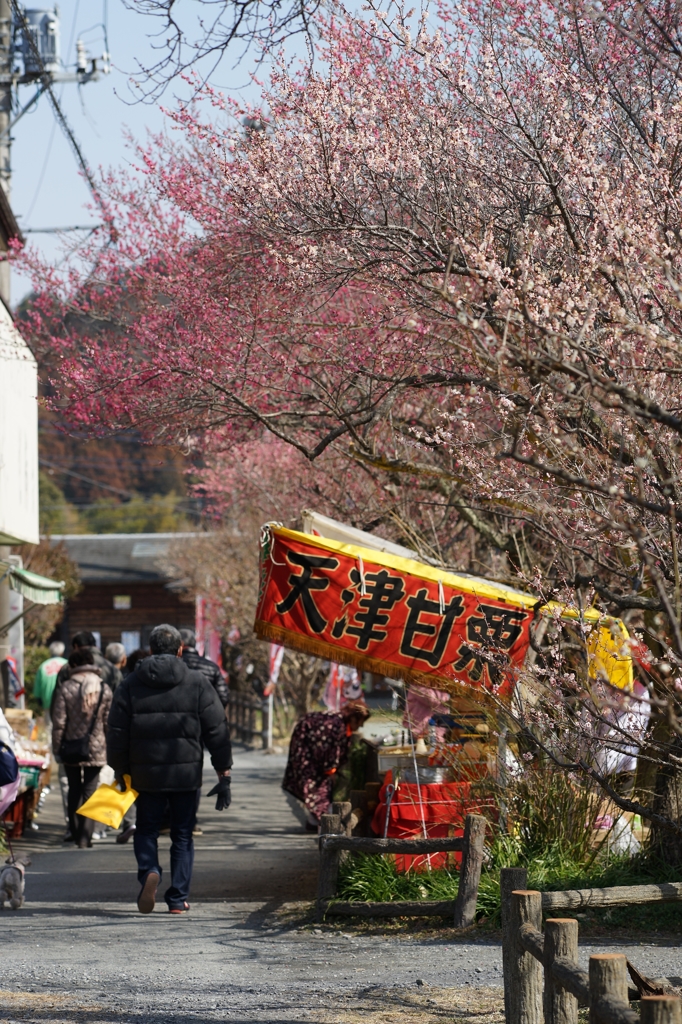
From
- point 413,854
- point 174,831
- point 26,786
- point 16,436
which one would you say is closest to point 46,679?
point 16,436

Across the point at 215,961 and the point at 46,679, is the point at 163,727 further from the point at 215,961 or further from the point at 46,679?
the point at 46,679

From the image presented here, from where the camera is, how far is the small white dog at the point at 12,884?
829cm

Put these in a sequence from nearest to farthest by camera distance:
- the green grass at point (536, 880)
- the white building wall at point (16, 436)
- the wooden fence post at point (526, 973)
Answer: the wooden fence post at point (526, 973) < the green grass at point (536, 880) < the white building wall at point (16, 436)

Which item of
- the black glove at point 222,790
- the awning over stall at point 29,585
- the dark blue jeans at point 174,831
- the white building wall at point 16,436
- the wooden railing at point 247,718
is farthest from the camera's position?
the wooden railing at point 247,718

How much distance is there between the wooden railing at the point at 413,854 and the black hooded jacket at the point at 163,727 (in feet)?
3.32

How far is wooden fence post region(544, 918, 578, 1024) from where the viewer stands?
14.3 feet

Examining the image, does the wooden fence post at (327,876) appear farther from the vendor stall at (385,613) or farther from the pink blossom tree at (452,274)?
the pink blossom tree at (452,274)

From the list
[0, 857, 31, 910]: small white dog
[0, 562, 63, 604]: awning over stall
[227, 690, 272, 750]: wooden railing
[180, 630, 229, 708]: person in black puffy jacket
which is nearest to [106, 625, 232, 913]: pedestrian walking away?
[0, 857, 31, 910]: small white dog

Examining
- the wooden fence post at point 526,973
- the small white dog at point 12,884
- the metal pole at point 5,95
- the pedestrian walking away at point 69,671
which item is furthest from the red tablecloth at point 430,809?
the metal pole at point 5,95

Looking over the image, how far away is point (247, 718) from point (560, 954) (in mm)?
21994

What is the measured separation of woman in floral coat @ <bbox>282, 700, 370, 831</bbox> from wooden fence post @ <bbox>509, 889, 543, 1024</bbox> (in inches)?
239

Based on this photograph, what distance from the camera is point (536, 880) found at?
7598 millimetres

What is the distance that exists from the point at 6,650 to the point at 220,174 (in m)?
7.57

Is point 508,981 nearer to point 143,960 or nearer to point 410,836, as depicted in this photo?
point 143,960
